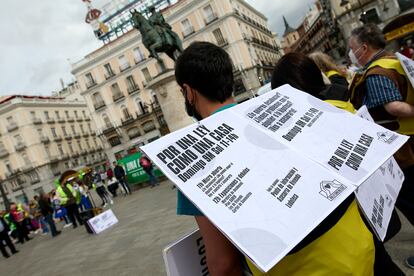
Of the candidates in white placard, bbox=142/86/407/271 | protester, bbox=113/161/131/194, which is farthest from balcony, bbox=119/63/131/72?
white placard, bbox=142/86/407/271

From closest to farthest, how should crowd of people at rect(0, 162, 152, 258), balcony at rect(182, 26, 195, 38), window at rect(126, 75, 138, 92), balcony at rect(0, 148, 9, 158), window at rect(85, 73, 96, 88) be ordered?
crowd of people at rect(0, 162, 152, 258) < balcony at rect(182, 26, 195, 38) < window at rect(126, 75, 138, 92) < window at rect(85, 73, 96, 88) < balcony at rect(0, 148, 9, 158)

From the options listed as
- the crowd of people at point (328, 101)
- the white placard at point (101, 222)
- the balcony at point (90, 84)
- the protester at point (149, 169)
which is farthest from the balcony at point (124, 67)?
the crowd of people at point (328, 101)

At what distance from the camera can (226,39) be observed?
A: 123ft

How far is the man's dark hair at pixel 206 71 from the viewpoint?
129 centimetres

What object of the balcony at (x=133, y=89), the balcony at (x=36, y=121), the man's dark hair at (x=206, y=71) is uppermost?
the balcony at (x=36, y=121)

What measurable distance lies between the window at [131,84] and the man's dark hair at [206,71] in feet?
138

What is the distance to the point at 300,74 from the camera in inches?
64.1

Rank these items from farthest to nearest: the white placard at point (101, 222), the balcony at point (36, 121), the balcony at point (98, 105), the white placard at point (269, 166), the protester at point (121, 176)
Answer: the balcony at point (36, 121) < the balcony at point (98, 105) < the protester at point (121, 176) < the white placard at point (101, 222) < the white placard at point (269, 166)

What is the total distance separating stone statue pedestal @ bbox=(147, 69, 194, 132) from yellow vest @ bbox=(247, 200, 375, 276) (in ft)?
33.5

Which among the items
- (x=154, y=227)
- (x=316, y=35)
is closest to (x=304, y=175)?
(x=154, y=227)

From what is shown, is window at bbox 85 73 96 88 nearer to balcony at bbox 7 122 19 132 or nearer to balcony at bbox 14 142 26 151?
balcony at bbox 7 122 19 132

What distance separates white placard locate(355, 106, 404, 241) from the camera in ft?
3.83

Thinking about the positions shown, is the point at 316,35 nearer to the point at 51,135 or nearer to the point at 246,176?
the point at 51,135

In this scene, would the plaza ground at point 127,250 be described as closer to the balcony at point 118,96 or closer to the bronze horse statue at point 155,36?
the bronze horse statue at point 155,36
